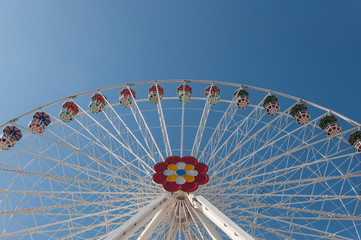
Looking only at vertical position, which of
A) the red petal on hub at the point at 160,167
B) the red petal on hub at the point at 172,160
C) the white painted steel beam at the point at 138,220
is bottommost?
the white painted steel beam at the point at 138,220

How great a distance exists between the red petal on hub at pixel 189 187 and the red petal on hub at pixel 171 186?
0.22 m

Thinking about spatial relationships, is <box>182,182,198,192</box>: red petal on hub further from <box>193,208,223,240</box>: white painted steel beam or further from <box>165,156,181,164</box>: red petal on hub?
<box>165,156,181,164</box>: red petal on hub

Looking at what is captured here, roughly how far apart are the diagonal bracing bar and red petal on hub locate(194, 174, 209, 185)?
2.75 ft

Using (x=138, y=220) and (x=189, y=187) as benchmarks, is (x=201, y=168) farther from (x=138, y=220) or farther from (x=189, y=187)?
(x=138, y=220)

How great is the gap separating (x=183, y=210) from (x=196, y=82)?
7.79 meters

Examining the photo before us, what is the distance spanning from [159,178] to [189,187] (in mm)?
1409

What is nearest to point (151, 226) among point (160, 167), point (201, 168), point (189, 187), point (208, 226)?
point (208, 226)

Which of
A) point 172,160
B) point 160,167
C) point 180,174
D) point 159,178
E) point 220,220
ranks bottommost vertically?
point 220,220

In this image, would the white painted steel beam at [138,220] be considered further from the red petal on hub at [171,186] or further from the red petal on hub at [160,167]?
the red petal on hub at [160,167]

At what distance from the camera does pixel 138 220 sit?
9031 mm

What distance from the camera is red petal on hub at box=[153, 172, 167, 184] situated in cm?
1245

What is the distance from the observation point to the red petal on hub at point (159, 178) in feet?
40.8

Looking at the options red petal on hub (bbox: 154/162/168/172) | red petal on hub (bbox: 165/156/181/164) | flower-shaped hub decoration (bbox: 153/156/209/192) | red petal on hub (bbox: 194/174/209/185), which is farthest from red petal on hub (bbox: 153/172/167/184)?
red petal on hub (bbox: 194/174/209/185)

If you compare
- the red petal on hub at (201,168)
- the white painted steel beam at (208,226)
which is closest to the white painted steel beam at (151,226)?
the white painted steel beam at (208,226)
